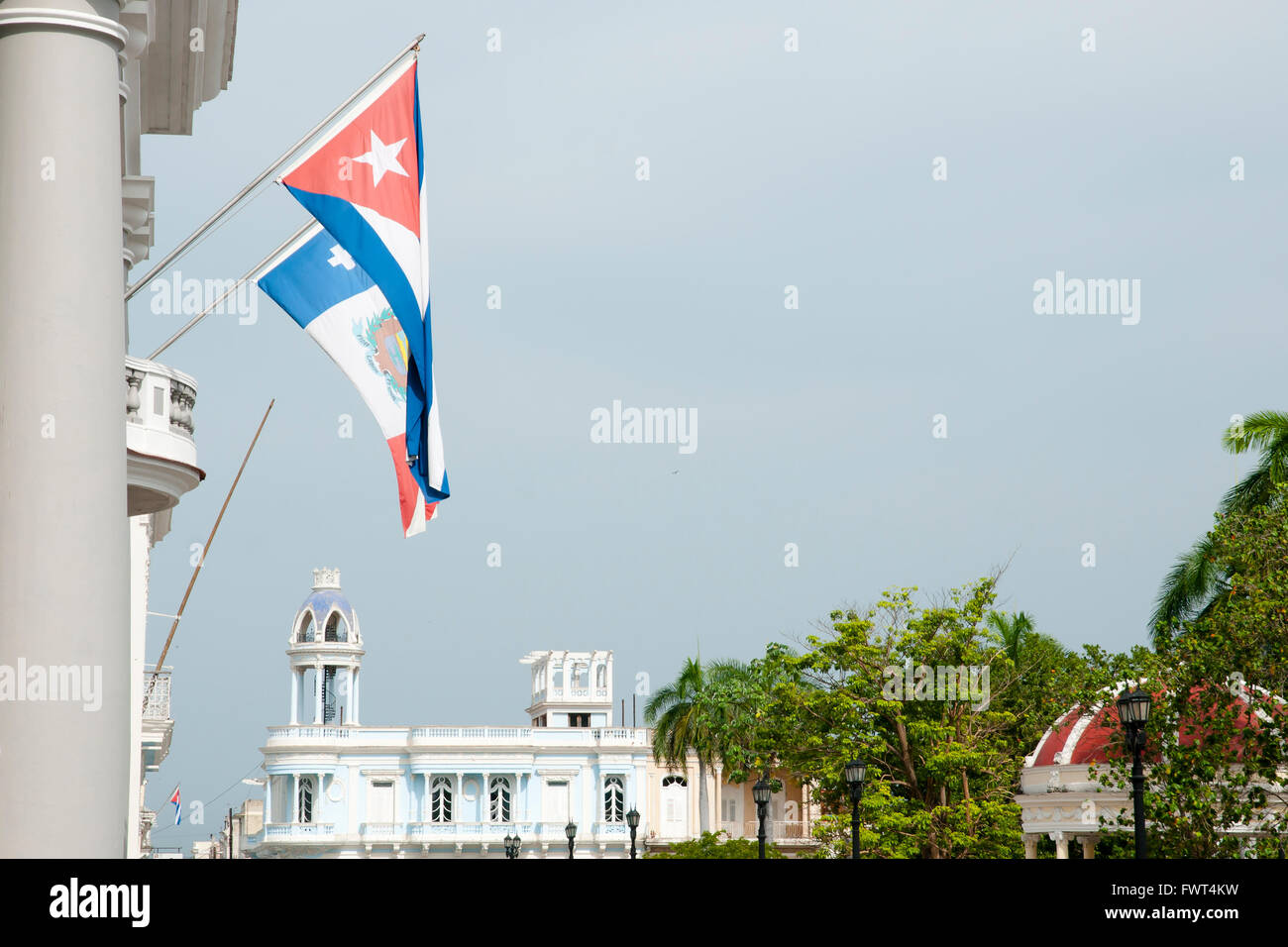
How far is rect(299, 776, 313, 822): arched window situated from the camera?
7800cm

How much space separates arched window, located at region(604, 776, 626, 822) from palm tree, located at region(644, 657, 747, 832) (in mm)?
9016

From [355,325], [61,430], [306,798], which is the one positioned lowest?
[306,798]

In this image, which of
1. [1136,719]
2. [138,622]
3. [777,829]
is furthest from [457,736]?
[1136,719]

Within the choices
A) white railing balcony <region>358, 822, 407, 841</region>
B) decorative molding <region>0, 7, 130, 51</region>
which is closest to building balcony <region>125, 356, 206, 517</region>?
decorative molding <region>0, 7, 130, 51</region>

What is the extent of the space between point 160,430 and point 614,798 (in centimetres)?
7052

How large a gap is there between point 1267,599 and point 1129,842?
12.8 m

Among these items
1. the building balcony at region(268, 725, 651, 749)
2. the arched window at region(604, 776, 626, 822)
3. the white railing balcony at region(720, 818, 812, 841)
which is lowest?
→ the white railing balcony at region(720, 818, 812, 841)

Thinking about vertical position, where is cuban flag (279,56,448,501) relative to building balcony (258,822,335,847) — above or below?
above

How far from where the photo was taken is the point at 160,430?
12.2m

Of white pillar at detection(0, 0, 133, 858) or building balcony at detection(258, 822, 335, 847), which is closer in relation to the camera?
white pillar at detection(0, 0, 133, 858)

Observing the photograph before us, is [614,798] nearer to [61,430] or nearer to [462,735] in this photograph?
[462,735]

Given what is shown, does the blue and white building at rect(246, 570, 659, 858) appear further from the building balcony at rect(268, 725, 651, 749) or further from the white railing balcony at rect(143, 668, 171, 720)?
the white railing balcony at rect(143, 668, 171, 720)
